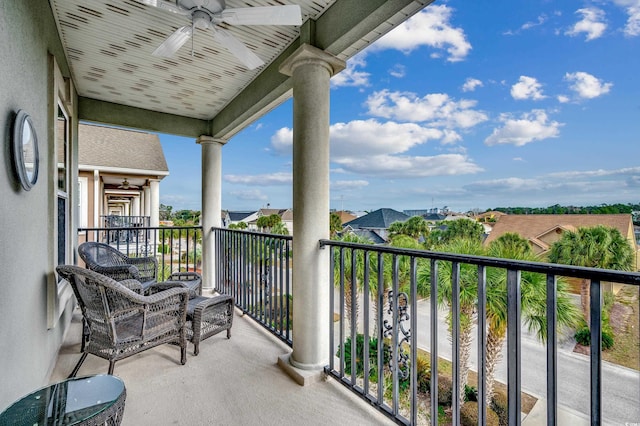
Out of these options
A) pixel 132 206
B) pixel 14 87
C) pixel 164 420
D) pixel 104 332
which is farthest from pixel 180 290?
pixel 132 206

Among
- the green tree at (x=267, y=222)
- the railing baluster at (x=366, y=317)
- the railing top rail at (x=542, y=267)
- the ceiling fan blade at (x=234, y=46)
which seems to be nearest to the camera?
the railing top rail at (x=542, y=267)

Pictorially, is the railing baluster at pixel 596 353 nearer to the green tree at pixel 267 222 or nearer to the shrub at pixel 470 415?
the shrub at pixel 470 415

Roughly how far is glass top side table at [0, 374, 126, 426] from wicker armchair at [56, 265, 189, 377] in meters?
1.03

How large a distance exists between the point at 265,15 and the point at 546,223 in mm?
6776

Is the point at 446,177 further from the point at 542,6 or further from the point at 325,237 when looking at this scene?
the point at 325,237

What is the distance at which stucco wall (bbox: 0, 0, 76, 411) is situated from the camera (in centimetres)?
145

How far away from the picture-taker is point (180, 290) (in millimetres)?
2492

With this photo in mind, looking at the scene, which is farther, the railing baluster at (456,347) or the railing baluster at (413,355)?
the railing baluster at (413,355)

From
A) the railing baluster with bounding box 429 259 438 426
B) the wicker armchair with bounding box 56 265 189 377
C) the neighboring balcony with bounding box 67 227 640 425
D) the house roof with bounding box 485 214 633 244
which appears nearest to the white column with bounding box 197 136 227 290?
the neighboring balcony with bounding box 67 227 640 425

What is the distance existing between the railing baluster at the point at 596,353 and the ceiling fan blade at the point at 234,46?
2.42 meters

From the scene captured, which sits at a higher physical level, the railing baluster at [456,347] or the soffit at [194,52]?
the soffit at [194,52]

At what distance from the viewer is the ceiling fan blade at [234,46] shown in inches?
85.3

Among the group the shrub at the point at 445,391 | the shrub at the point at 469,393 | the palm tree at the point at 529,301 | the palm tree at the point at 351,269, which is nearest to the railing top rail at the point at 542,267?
the palm tree at the point at 351,269

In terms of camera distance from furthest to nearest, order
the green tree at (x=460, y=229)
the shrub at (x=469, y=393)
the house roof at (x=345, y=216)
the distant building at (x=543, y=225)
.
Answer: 1. the house roof at (x=345, y=216)
2. the green tree at (x=460, y=229)
3. the distant building at (x=543, y=225)
4. the shrub at (x=469, y=393)
